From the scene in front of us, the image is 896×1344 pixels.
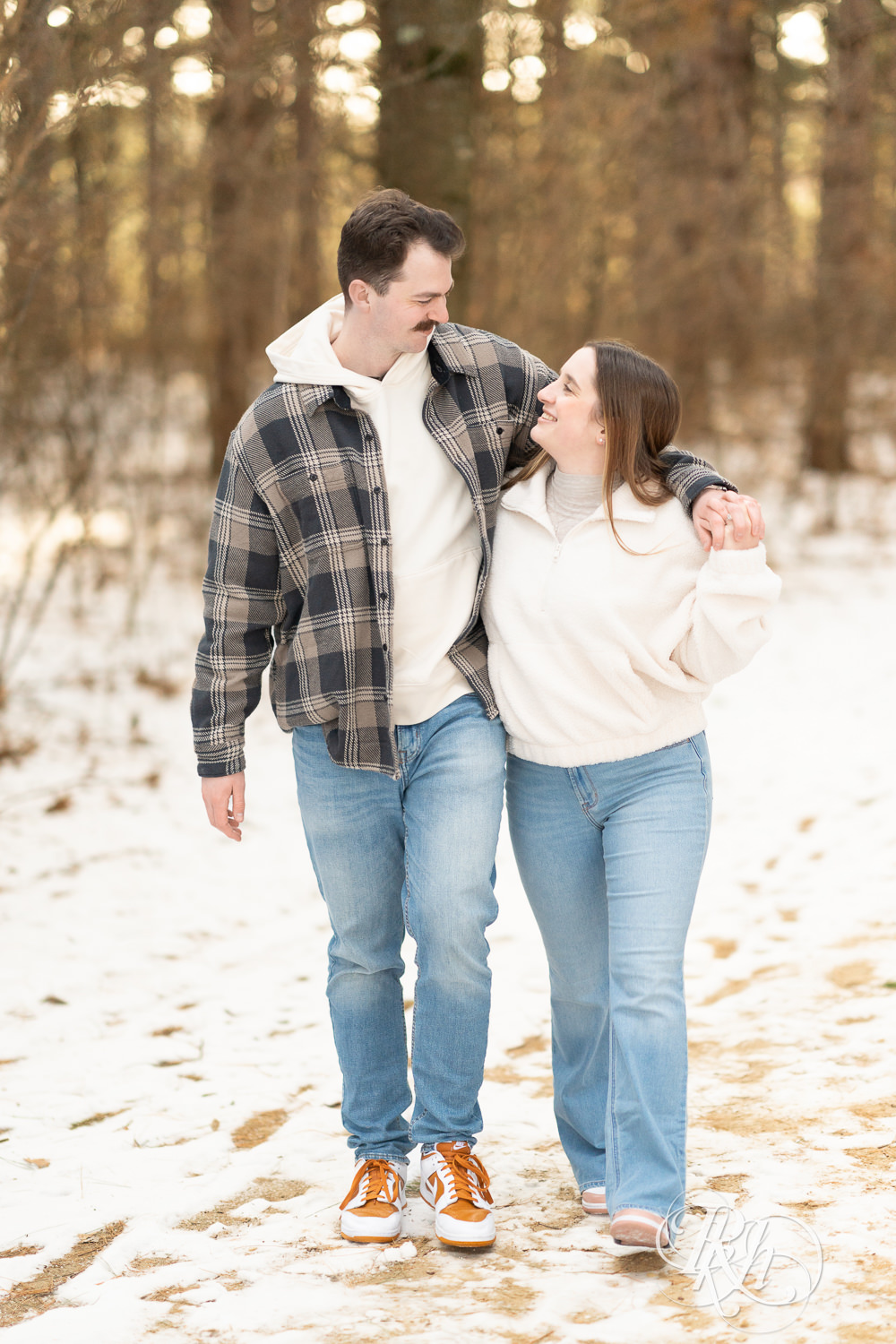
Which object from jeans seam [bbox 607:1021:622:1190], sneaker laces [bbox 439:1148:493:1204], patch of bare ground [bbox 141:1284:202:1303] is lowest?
patch of bare ground [bbox 141:1284:202:1303]

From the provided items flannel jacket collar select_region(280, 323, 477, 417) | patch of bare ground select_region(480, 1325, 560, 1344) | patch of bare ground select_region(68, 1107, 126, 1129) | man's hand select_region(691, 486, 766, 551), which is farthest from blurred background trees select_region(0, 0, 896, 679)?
patch of bare ground select_region(480, 1325, 560, 1344)

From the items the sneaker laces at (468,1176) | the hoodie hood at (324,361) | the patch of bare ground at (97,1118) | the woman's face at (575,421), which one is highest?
the hoodie hood at (324,361)

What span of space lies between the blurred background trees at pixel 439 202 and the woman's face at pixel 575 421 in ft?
7.76

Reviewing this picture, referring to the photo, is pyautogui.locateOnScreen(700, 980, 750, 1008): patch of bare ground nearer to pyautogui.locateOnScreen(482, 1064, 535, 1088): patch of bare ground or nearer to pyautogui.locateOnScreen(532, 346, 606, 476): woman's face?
pyautogui.locateOnScreen(482, 1064, 535, 1088): patch of bare ground

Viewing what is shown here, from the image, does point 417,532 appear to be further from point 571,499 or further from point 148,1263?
point 148,1263

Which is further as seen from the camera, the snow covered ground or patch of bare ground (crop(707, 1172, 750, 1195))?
patch of bare ground (crop(707, 1172, 750, 1195))

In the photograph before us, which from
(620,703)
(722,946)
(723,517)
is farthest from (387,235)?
(722,946)

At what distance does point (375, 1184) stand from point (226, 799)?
890 mm

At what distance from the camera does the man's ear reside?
102 inches

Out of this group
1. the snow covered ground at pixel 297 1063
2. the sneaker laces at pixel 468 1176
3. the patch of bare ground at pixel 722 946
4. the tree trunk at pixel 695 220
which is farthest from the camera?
the tree trunk at pixel 695 220

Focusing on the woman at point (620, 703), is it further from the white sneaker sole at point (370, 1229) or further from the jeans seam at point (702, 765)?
the white sneaker sole at point (370, 1229)

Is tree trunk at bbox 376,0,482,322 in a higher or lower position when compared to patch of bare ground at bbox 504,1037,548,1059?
higher

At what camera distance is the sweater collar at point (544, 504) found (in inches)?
100

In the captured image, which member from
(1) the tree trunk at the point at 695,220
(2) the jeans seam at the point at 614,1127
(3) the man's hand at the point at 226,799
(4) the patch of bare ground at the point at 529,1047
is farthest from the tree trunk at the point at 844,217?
(2) the jeans seam at the point at 614,1127
